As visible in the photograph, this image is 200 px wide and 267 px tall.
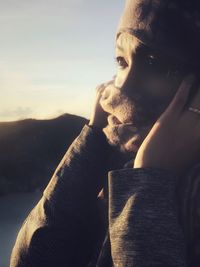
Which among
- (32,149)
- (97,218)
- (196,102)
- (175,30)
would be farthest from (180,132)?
(32,149)

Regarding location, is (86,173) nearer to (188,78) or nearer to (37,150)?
(188,78)

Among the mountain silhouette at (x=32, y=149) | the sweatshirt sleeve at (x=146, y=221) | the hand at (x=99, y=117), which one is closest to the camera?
the sweatshirt sleeve at (x=146, y=221)

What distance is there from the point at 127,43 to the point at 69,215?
68 cm

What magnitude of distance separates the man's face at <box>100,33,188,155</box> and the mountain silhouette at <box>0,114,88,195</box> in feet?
10.8

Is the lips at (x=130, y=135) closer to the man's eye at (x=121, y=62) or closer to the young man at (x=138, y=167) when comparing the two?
the young man at (x=138, y=167)

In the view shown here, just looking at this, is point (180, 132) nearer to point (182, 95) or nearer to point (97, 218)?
point (182, 95)

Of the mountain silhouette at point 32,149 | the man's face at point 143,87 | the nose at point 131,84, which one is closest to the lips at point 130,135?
the man's face at point 143,87

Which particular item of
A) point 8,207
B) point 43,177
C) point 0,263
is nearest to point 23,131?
point 43,177

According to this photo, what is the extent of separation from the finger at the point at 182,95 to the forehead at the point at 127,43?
202mm

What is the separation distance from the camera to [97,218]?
164 centimetres

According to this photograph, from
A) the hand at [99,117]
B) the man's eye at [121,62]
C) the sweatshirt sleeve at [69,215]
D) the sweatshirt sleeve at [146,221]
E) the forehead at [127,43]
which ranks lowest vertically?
the sweatshirt sleeve at [69,215]

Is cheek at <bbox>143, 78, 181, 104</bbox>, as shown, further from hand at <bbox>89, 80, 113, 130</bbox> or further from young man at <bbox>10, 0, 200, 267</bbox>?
hand at <bbox>89, 80, 113, 130</bbox>

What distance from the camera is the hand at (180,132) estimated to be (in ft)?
4.43

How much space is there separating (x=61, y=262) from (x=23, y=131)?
11.0 feet
